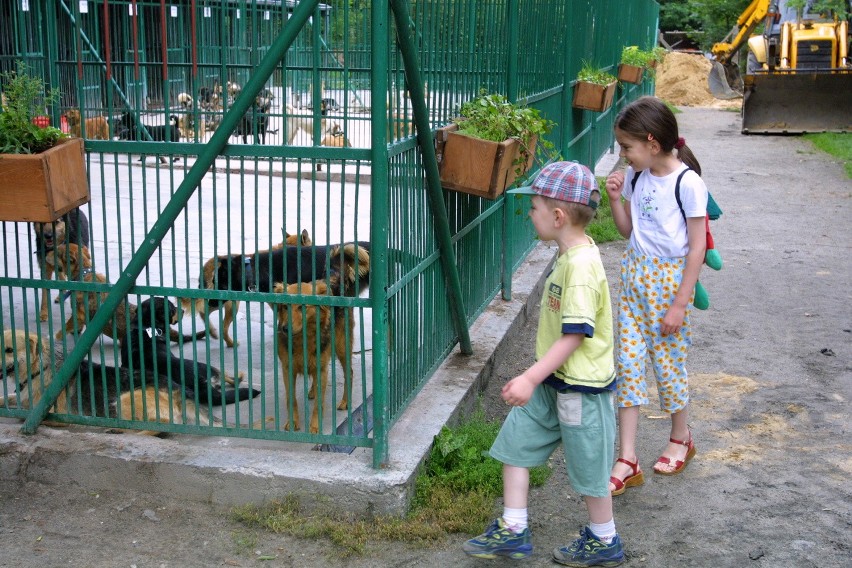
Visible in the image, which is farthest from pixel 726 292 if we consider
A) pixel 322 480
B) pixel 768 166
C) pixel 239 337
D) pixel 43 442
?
pixel 768 166

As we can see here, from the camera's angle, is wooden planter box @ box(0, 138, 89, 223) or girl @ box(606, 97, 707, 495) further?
girl @ box(606, 97, 707, 495)

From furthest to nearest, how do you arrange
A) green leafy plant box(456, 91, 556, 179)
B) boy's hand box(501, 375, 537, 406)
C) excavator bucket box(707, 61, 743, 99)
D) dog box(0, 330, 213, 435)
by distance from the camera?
excavator bucket box(707, 61, 743, 99) < green leafy plant box(456, 91, 556, 179) < dog box(0, 330, 213, 435) < boy's hand box(501, 375, 537, 406)

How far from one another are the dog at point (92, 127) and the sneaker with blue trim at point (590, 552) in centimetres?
270

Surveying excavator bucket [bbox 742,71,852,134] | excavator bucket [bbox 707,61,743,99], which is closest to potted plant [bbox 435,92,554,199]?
excavator bucket [bbox 742,71,852,134]

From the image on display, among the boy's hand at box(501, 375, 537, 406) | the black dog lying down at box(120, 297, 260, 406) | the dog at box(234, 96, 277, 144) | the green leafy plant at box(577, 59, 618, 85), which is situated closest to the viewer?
the boy's hand at box(501, 375, 537, 406)

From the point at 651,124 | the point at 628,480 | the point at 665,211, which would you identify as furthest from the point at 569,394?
the point at 651,124

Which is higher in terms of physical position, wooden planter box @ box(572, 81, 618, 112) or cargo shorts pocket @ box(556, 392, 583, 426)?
wooden planter box @ box(572, 81, 618, 112)

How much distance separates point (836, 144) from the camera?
18.7 meters

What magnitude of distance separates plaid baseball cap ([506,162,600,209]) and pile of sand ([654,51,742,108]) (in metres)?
30.0

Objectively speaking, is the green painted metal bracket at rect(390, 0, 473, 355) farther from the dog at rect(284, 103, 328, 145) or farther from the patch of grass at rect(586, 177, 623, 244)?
the patch of grass at rect(586, 177, 623, 244)

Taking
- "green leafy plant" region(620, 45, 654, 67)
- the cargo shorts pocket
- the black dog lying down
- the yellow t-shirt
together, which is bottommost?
the black dog lying down

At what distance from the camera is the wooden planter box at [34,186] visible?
3785mm

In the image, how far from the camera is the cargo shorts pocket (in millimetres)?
3656

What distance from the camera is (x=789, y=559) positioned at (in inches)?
153
